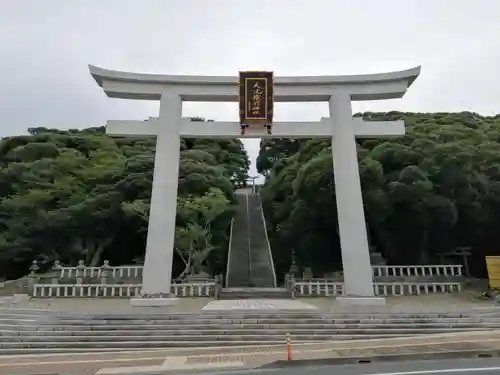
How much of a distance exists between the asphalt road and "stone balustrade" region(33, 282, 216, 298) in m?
9.67

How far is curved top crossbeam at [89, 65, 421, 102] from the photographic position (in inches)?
605

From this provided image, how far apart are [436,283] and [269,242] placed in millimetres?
12791

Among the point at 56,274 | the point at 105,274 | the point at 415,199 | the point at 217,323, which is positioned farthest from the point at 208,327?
the point at 56,274

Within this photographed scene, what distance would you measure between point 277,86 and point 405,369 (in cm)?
1114

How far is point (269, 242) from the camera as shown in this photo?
2795 centimetres

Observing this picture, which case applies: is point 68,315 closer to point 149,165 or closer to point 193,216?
point 193,216

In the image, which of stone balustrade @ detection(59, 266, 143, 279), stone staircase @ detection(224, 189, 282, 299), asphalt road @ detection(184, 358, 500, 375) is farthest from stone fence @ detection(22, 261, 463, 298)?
asphalt road @ detection(184, 358, 500, 375)

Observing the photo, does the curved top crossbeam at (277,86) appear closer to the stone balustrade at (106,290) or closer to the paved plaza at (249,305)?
the stone balustrade at (106,290)

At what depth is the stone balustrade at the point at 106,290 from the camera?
1647cm

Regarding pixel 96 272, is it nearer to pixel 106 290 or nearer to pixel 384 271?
pixel 106 290

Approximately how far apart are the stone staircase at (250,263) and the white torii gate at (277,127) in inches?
179

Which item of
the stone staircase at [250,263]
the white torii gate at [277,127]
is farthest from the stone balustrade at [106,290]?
the white torii gate at [277,127]

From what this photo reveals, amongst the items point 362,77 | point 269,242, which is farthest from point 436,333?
point 269,242

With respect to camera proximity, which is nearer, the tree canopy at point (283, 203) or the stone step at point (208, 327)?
the stone step at point (208, 327)
